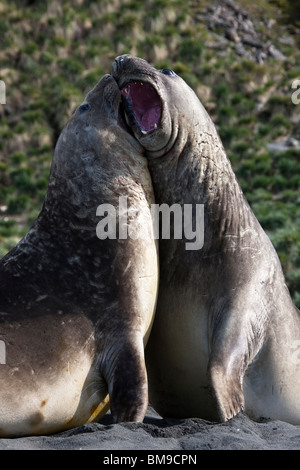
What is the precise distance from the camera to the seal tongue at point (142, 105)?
4.74 meters

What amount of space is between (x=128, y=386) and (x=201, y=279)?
2.88ft

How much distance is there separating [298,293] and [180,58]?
674 inches

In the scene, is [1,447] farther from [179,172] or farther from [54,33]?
[54,33]

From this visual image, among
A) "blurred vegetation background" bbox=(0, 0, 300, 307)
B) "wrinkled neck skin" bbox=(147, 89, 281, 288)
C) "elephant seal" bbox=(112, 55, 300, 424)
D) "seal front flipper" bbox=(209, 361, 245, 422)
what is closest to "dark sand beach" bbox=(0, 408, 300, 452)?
"seal front flipper" bbox=(209, 361, 245, 422)

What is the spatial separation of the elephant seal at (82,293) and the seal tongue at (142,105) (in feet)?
0.26

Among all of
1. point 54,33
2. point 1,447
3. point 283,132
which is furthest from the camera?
point 54,33

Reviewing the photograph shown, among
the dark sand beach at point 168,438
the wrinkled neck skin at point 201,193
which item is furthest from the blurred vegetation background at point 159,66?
the dark sand beach at point 168,438

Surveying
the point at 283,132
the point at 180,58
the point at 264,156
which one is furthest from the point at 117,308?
the point at 180,58

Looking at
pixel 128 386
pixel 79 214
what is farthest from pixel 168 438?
pixel 79 214

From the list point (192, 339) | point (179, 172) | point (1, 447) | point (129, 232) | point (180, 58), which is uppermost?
point (180, 58)

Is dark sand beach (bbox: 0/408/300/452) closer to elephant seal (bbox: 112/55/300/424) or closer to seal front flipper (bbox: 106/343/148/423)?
seal front flipper (bbox: 106/343/148/423)

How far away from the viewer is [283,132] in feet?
79.3

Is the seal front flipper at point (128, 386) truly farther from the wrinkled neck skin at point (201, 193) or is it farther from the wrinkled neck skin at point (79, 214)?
the wrinkled neck skin at point (201, 193)

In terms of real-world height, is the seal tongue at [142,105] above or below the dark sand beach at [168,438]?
above
